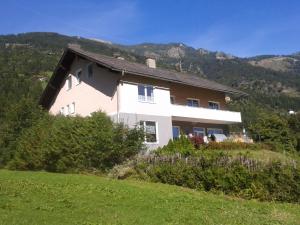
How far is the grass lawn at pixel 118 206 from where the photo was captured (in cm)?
1193

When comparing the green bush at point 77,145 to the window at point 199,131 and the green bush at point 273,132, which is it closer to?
the window at point 199,131

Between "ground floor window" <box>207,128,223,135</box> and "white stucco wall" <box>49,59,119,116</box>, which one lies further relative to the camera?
"ground floor window" <box>207,128,223,135</box>

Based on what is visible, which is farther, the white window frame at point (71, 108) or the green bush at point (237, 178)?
the white window frame at point (71, 108)

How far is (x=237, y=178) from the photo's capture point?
18484 mm

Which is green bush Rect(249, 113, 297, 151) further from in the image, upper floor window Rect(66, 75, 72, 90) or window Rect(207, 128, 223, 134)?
upper floor window Rect(66, 75, 72, 90)

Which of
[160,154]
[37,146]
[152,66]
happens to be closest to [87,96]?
[152,66]

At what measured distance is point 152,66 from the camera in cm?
4384

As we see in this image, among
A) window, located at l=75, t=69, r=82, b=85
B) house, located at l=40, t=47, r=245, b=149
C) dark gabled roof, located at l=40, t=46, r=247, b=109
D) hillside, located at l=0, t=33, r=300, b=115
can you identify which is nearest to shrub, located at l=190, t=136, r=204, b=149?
house, located at l=40, t=47, r=245, b=149

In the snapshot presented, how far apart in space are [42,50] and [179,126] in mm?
100545

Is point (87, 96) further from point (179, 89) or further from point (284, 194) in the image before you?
point (284, 194)

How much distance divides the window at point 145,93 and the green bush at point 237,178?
1527 cm

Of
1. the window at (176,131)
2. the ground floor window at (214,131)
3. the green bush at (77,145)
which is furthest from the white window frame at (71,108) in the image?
the ground floor window at (214,131)

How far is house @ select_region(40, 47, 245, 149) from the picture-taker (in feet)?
115

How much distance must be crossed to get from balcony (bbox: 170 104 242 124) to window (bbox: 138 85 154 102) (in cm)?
226
